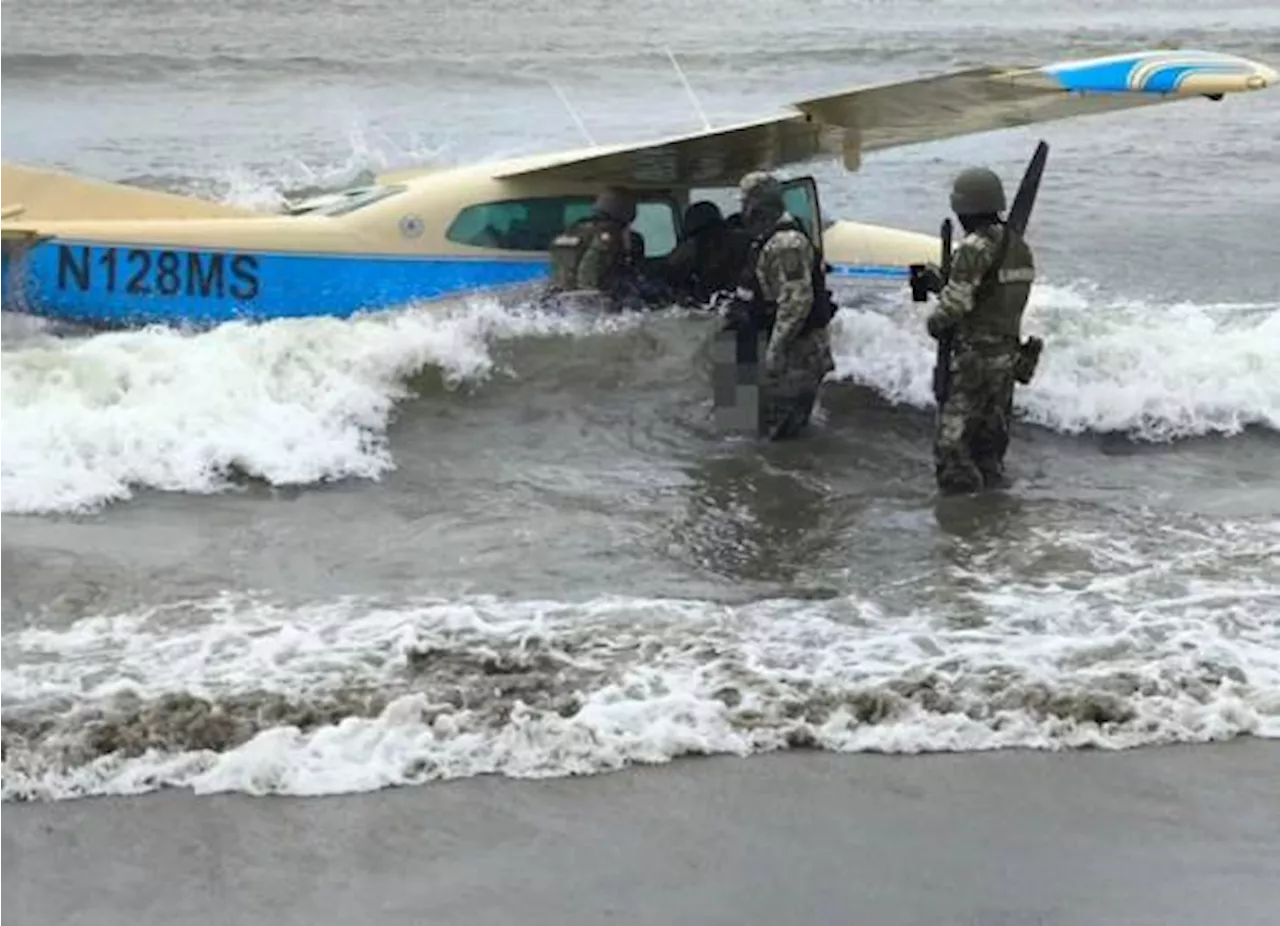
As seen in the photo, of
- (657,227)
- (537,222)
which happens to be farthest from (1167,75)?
(537,222)

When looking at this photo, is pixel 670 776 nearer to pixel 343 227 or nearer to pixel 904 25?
pixel 343 227

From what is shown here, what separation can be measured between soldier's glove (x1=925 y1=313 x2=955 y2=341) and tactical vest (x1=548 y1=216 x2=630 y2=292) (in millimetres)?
3122

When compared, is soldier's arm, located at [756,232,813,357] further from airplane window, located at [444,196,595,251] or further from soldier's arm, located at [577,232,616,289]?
airplane window, located at [444,196,595,251]

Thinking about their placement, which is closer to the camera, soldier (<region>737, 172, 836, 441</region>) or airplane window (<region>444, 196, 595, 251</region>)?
soldier (<region>737, 172, 836, 441</region>)

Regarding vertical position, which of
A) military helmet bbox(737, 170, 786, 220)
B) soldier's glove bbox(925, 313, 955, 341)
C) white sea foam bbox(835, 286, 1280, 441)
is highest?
military helmet bbox(737, 170, 786, 220)

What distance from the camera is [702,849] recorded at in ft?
18.4

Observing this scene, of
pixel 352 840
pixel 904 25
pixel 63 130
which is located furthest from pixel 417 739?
pixel 904 25

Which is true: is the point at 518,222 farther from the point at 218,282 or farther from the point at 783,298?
the point at 783,298

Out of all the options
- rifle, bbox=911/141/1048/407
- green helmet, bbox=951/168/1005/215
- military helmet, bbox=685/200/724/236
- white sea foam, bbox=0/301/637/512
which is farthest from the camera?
military helmet, bbox=685/200/724/236

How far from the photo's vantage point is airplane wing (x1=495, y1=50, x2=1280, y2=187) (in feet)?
34.3

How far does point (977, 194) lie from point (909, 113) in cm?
309

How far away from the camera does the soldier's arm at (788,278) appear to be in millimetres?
10344

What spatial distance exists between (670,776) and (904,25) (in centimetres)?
4447

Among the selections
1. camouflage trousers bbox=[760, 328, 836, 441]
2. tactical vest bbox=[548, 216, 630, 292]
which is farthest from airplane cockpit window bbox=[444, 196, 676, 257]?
camouflage trousers bbox=[760, 328, 836, 441]
